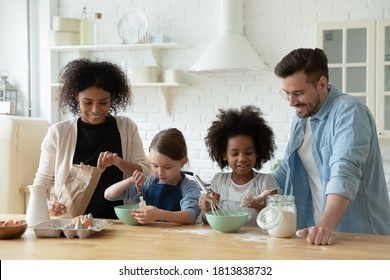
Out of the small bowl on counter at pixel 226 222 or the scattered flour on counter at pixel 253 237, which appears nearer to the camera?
the scattered flour on counter at pixel 253 237

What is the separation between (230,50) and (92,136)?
89.0 inches

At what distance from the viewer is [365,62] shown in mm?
4012

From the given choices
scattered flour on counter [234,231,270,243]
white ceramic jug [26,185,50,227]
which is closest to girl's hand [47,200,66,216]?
white ceramic jug [26,185,50,227]

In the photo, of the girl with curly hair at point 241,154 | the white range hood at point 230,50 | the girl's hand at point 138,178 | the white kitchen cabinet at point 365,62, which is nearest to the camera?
the girl's hand at point 138,178

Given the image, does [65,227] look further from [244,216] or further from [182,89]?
[182,89]

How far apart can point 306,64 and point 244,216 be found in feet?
1.93

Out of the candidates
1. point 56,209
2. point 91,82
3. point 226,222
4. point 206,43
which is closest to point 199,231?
point 226,222

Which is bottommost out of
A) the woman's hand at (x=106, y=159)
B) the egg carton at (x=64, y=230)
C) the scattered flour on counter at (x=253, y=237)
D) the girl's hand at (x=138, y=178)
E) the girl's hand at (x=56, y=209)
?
the scattered flour on counter at (x=253, y=237)

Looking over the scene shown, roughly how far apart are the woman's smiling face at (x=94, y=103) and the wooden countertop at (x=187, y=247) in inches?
23.2

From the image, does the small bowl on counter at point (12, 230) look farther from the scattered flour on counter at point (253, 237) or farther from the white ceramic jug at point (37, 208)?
the scattered flour on counter at point (253, 237)

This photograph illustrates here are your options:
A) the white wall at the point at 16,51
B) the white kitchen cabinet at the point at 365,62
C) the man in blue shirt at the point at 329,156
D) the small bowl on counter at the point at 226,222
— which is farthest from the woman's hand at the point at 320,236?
the white wall at the point at 16,51

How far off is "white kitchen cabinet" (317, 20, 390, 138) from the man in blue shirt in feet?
6.60

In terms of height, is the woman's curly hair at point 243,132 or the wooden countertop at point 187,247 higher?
the woman's curly hair at point 243,132

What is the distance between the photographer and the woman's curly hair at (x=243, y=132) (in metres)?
2.19
